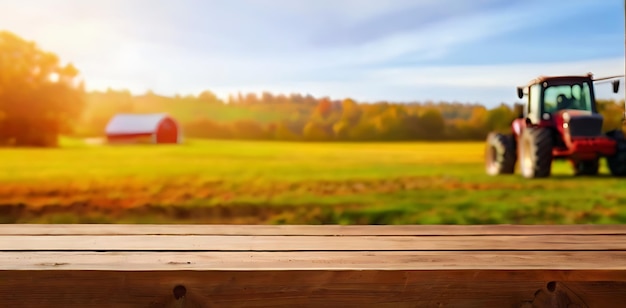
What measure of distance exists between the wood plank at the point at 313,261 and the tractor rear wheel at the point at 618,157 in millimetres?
2480

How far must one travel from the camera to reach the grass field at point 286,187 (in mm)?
3486

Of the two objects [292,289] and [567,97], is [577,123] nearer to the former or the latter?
[567,97]

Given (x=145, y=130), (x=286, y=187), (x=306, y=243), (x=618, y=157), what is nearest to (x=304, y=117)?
(x=286, y=187)

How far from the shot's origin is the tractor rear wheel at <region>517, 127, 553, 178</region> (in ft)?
10.3

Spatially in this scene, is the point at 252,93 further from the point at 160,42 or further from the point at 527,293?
the point at 527,293

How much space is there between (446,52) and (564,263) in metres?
2.81

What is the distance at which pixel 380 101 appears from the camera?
3.54 m

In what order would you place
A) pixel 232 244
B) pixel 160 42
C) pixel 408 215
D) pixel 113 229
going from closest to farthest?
pixel 232 244 < pixel 113 229 < pixel 160 42 < pixel 408 215

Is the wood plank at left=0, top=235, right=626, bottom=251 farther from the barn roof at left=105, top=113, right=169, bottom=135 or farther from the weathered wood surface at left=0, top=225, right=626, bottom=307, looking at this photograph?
the barn roof at left=105, top=113, right=169, bottom=135

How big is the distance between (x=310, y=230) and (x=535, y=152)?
2.36m

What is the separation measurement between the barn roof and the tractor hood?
2.22 meters

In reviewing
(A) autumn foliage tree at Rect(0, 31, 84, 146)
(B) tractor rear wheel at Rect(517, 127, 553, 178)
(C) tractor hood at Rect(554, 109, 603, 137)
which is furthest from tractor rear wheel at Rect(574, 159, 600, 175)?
(A) autumn foliage tree at Rect(0, 31, 84, 146)

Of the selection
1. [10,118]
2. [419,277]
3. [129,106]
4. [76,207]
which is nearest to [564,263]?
[419,277]

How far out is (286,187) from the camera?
3.63 meters
